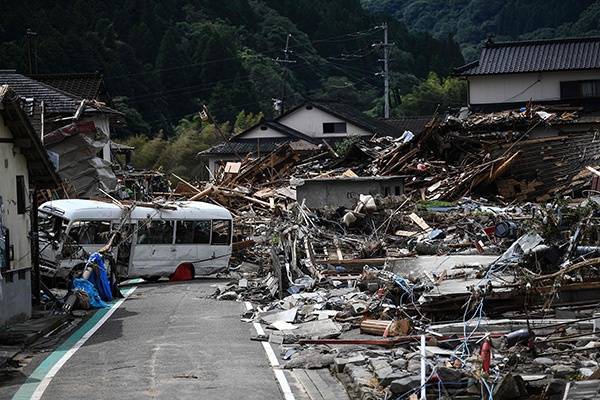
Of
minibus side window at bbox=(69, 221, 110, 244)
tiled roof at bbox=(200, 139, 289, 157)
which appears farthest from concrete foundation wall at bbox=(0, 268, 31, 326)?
tiled roof at bbox=(200, 139, 289, 157)

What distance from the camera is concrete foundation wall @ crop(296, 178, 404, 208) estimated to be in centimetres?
3741

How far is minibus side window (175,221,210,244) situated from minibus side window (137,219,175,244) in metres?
0.30

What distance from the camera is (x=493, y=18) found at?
140 meters

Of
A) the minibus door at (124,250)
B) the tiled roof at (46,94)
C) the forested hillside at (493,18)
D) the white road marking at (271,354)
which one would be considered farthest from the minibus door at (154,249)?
the forested hillside at (493,18)

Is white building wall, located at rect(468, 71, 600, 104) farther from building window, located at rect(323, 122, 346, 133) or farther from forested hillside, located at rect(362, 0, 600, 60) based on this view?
forested hillside, located at rect(362, 0, 600, 60)

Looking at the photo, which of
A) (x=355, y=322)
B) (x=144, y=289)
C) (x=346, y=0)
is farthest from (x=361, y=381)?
(x=346, y=0)

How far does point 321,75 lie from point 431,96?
1210cm

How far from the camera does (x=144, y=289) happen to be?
97.7 feet

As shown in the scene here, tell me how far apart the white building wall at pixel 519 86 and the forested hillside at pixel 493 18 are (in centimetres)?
6249

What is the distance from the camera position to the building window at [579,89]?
2165 inches

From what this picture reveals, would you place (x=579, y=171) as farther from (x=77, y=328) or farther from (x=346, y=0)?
(x=346, y=0)

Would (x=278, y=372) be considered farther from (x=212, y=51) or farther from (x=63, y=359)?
(x=212, y=51)

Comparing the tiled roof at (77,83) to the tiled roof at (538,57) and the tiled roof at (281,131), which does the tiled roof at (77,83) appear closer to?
the tiled roof at (281,131)

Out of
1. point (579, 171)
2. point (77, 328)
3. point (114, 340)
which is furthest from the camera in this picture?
point (579, 171)
